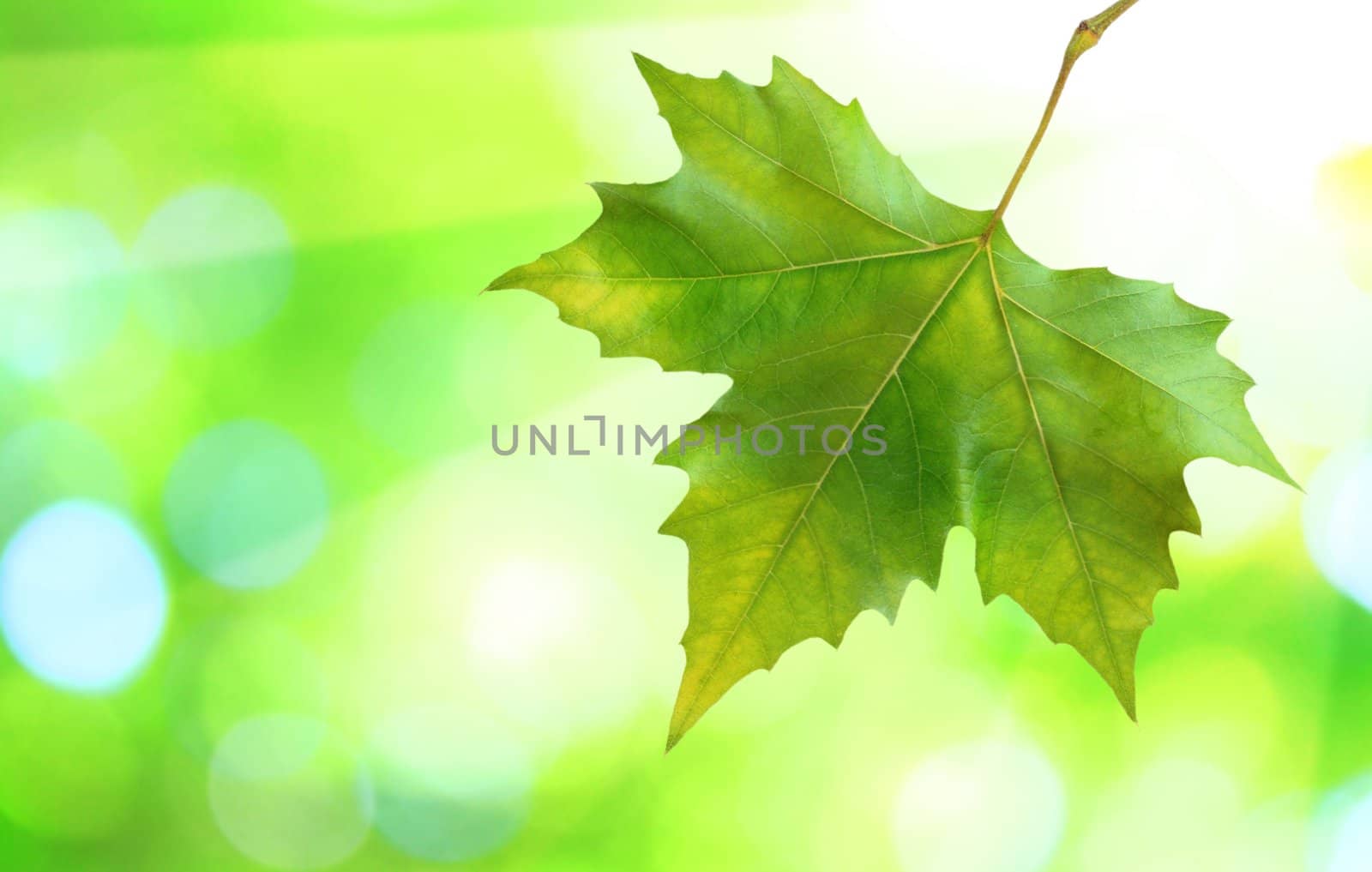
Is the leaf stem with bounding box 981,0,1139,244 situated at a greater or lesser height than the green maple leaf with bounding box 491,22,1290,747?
greater

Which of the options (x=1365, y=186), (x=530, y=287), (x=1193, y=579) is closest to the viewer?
(x=530, y=287)

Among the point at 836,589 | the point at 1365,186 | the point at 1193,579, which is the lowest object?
the point at 836,589

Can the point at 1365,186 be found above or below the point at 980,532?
above

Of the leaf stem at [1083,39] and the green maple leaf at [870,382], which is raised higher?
the leaf stem at [1083,39]

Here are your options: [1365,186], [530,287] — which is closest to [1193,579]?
[1365,186]

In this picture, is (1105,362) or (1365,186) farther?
(1365,186)

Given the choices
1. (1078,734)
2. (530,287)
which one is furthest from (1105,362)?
(1078,734)

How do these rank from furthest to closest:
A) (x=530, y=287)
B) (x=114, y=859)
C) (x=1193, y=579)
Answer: (x=114, y=859) < (x=1193, y=579) < (x=530, y=287)

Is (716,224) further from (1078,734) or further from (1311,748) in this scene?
(1311,748)
